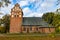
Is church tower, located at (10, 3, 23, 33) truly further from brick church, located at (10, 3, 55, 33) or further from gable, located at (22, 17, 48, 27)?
gable, located at (22, 17, 48, 27)

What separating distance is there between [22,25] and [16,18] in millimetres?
3577

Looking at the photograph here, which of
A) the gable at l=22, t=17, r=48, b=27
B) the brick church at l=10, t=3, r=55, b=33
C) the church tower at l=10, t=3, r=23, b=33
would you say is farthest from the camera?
the gable at l=22, t=17, r=48, b=27

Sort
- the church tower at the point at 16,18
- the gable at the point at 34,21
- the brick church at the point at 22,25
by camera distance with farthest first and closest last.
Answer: the gable at the point at 34,21 < the brick church at the point at 22,25 < the church tower at the point at 16,18

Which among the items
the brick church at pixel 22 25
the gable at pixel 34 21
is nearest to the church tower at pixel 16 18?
the brick church at pixel 22 25

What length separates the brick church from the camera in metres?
56.6

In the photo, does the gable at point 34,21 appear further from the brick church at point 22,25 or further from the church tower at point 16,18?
the church tower at point 16,18

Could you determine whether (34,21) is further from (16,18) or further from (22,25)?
(16,18)

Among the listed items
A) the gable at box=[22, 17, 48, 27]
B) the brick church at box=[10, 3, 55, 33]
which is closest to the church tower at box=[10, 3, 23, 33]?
the brick church at box=[10, 3, 55, 33]

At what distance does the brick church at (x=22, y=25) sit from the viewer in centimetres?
5662

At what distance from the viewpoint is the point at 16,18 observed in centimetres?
5712

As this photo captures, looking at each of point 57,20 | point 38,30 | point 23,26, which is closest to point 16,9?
point 23,26

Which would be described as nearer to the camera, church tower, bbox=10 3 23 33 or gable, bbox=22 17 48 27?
church tower, bbox=10 3 23 33

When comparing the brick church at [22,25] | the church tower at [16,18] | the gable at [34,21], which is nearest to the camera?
the church tower at [16,18]

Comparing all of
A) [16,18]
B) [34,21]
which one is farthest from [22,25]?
[34,21]
